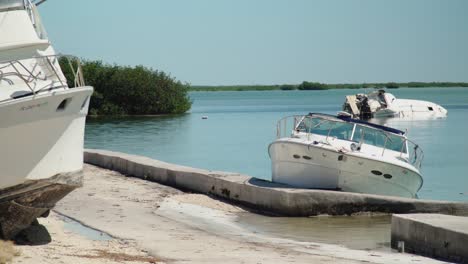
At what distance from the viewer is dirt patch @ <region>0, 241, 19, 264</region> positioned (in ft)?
42.7

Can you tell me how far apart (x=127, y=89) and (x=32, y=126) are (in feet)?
257

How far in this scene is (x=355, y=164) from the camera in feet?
74.0

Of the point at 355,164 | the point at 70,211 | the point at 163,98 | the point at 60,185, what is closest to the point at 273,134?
the point at 163,98

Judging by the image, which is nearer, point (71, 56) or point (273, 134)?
point (71, 56)

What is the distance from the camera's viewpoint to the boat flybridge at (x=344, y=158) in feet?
74.1

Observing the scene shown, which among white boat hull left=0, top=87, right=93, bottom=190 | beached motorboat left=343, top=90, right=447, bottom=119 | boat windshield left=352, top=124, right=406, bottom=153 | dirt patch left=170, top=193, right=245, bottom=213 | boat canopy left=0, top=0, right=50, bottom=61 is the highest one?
boat canopy left=0, top=0, right=50, bottom=61

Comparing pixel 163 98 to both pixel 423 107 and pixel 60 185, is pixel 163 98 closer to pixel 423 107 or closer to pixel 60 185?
pixel 423 107

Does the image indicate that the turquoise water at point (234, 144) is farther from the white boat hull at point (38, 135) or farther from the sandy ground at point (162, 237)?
the white boat hull at point (38, 135)

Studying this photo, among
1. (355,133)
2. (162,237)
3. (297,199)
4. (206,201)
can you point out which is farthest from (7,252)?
(355,133)

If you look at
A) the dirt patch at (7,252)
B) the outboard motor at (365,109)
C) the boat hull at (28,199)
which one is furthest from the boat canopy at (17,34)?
the outboard motor at (365,109)

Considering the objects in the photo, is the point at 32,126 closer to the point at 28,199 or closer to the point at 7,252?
the point at 28,199

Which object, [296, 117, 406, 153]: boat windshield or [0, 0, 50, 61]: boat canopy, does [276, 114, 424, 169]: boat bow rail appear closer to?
[296, 117, 406, 153]: boat windshield

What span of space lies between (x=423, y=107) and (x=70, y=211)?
77673 millimetres

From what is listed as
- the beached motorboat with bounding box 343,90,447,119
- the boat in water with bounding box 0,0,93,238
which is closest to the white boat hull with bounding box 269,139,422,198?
the boat in water with bounding box 0,0,93,238
